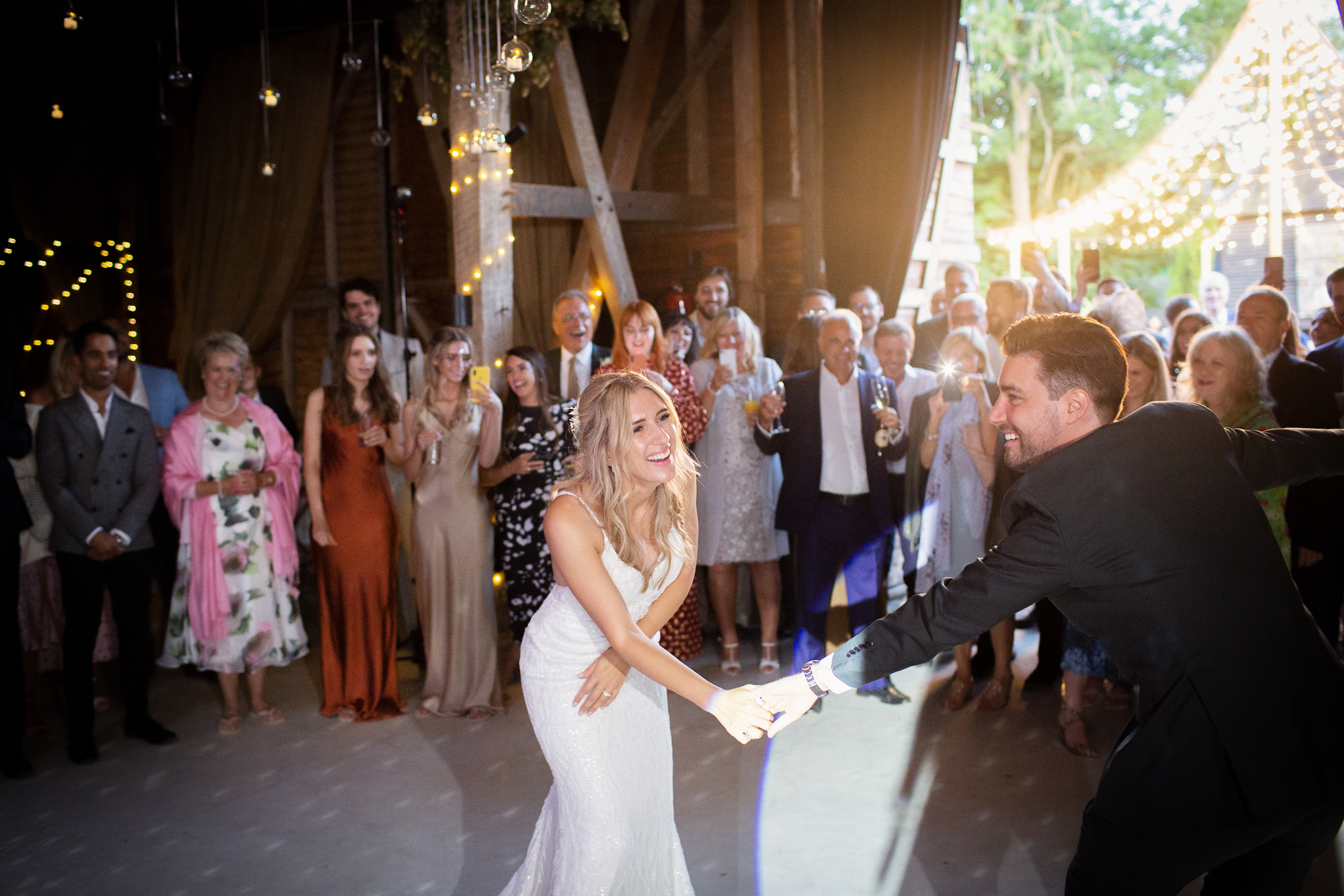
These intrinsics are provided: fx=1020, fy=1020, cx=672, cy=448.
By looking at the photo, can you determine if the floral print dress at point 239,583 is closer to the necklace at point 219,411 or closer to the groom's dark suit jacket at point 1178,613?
the necklace at point 219,411

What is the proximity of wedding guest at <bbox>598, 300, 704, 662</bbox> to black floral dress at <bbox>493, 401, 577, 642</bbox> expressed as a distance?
40cm

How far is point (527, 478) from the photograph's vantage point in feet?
14.6

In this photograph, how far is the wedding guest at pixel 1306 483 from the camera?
404 cm

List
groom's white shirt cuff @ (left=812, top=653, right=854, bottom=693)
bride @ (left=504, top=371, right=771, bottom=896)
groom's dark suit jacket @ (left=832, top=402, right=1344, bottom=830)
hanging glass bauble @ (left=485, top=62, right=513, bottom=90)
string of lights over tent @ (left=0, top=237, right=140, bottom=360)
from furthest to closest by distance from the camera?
string of lights over tent @ (left=0, top=237, right=140, bottom=360) → hanging glass bauble @ (left=485, top=62, right=513, bottom=90) → bride @ (left=504, top=371, right=771, bottom=896) → groom's white shirt cuff @ (left=812, top=653, right=854, bottom=693) → groom's dark suit jacket @ (left=832, top=402, right=1344, bottom=830)

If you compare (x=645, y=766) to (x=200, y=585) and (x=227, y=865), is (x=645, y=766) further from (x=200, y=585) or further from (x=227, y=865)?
(x=200, y=585)

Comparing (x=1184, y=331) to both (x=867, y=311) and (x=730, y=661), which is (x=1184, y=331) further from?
(x=730, y=661)

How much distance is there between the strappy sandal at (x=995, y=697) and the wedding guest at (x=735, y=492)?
Answer: 3.04ft

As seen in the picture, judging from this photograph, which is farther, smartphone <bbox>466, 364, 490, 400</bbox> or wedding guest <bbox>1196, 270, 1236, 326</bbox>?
wedding guest <bbox>1196, 270, 1236, 326</bbox>

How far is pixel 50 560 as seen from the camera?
4.39 metres

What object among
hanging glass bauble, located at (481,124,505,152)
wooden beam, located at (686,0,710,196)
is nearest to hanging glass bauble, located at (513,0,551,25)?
hanging glass bauble, located at (481,124,505,152)


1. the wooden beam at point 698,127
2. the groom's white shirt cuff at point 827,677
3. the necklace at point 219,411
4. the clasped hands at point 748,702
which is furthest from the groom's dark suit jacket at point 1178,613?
the wooden beam at point 698,127

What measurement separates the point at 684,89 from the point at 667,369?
3.30 m

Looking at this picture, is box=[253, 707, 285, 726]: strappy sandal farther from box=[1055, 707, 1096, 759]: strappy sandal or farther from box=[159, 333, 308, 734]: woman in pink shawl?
box=[1055, 707, 1096, 759]: strappy sandal

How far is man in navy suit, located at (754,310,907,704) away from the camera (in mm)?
4320
